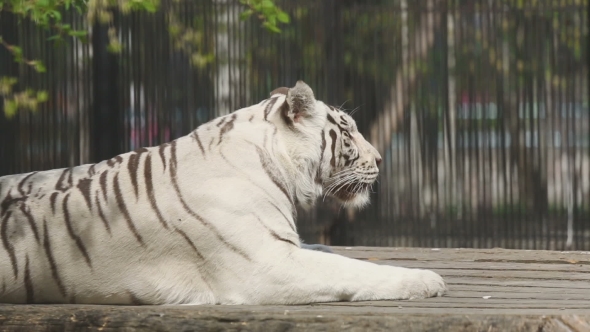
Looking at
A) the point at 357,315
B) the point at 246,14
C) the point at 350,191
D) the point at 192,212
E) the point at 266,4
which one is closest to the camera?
the point at 357,315

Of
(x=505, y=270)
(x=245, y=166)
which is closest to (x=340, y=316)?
(x=245, y=166)

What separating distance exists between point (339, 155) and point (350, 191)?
164 millimetres

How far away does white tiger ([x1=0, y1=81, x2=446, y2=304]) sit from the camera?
337 centimetres

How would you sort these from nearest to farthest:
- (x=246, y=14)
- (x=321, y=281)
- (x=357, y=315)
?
(x=357, y=315)
(x=321, y=281)
(x=246, y=14)

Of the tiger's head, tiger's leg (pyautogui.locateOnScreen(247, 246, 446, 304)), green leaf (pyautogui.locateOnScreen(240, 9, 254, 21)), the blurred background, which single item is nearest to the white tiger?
tiger's leg (pyautogui.locateOnScreen(247, 246, 446, 304))

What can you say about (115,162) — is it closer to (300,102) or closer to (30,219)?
(30,219)

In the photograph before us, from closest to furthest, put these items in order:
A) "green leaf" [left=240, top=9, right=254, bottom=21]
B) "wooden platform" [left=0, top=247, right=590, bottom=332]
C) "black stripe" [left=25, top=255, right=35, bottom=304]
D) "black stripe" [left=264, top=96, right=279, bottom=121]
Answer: "wooden platform" [left=0, top=247, right=590, bottom=332], "black stripe" [left=25, top=255, right=35, bottom=304], "black stripe" [left=264, top=96, right=279, bottom=121], "green leaf" [left=240, top=9, right=254, bottom=21]

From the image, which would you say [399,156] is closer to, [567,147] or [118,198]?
[567,147]

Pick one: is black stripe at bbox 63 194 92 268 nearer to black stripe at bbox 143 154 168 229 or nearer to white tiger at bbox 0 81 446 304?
white tiger at bbox 0 81 446 304

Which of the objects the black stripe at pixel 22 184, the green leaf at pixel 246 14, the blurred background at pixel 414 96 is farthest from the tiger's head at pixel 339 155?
the blurred background at pixel 414 96

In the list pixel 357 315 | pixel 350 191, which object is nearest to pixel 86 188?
pixel 350 191

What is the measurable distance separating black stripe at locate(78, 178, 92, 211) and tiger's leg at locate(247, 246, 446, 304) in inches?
25.0

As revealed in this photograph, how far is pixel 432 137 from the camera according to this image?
714 centimetres

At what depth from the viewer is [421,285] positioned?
349 cm
